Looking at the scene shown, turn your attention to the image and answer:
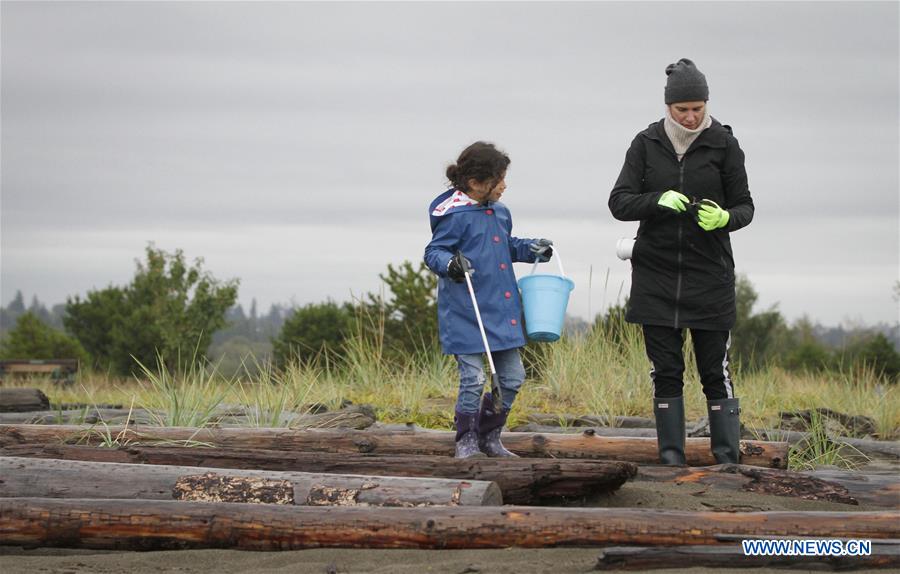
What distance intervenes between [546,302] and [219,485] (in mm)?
2315

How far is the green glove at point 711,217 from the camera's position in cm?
641

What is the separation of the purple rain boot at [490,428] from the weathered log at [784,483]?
34.0 inches

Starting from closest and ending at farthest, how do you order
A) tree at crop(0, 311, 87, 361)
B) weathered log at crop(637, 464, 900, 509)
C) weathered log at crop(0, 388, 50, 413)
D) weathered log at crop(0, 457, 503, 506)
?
weathered log at crop(0, 457, 503, 506)
weathered log at crop(637, 464, 900, 509)
weathered log at crop(0, 388, 50, 413)
tree at crop(0, 311, 87, 361)

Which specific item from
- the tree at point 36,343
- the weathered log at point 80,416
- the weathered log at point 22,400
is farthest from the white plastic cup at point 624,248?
the tree at point 36,343

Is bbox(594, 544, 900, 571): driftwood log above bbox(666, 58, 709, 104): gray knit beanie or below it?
below

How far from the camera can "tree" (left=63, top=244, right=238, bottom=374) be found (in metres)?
25.8

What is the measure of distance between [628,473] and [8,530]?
2877 millimetres

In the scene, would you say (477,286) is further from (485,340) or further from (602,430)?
(602,430)

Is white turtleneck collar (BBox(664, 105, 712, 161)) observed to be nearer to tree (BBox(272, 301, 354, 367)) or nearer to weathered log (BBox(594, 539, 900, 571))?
weathered log (BBox(594, 539, 900, 571))

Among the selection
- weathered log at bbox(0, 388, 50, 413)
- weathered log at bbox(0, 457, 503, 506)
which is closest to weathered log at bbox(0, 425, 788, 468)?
weathered log at bbox(0, 457, 503, 506)

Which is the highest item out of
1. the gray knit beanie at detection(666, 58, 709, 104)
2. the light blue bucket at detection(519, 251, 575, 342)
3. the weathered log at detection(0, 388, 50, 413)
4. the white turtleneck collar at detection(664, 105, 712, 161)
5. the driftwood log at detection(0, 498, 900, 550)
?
the gray knit beanie at detection(666, 58, 709, 104)

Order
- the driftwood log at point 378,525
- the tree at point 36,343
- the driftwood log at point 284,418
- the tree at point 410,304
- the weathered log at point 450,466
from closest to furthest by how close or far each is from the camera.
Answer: the driftwood log at point 378,525
the weathered log at point 450,466
the driftwood log at point 284,418
the tree at point 410,304
the tree at point 36,343

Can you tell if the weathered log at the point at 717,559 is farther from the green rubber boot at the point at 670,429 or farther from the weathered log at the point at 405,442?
the weathered log at the point at 405,442

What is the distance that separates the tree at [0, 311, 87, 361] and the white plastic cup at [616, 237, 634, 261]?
19.4m
